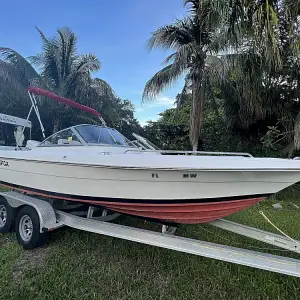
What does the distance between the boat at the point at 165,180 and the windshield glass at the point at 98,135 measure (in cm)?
35

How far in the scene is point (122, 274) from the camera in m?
2.79

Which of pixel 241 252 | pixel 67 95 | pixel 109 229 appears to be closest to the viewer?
pixel 241 252

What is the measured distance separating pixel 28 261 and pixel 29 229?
0.57m

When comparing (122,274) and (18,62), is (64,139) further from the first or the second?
(18,62)

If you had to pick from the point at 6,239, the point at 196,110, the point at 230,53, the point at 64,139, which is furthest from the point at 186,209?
the point at 230,53

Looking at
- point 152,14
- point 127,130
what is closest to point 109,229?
point 152,14

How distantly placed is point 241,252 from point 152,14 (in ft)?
26.3

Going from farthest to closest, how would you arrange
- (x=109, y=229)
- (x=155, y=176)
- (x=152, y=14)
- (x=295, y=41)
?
1. (x=152, y=14)
2. (x=295, y=41)
3. (x=109, y=229)
4. (x=155, y=176)

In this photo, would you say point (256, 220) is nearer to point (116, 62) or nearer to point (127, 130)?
point (116, 62)

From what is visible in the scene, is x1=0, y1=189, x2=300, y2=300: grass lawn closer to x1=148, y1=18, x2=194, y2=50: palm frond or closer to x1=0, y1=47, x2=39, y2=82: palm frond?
x1=148, y1=18, x2=194, y2=50: palm frond

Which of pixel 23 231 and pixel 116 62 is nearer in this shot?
pixel 23 231

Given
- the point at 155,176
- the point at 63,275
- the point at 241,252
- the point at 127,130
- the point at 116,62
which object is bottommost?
the point at 63,275

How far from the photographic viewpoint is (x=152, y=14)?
27.2 ft

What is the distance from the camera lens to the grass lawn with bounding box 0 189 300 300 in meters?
2.46
